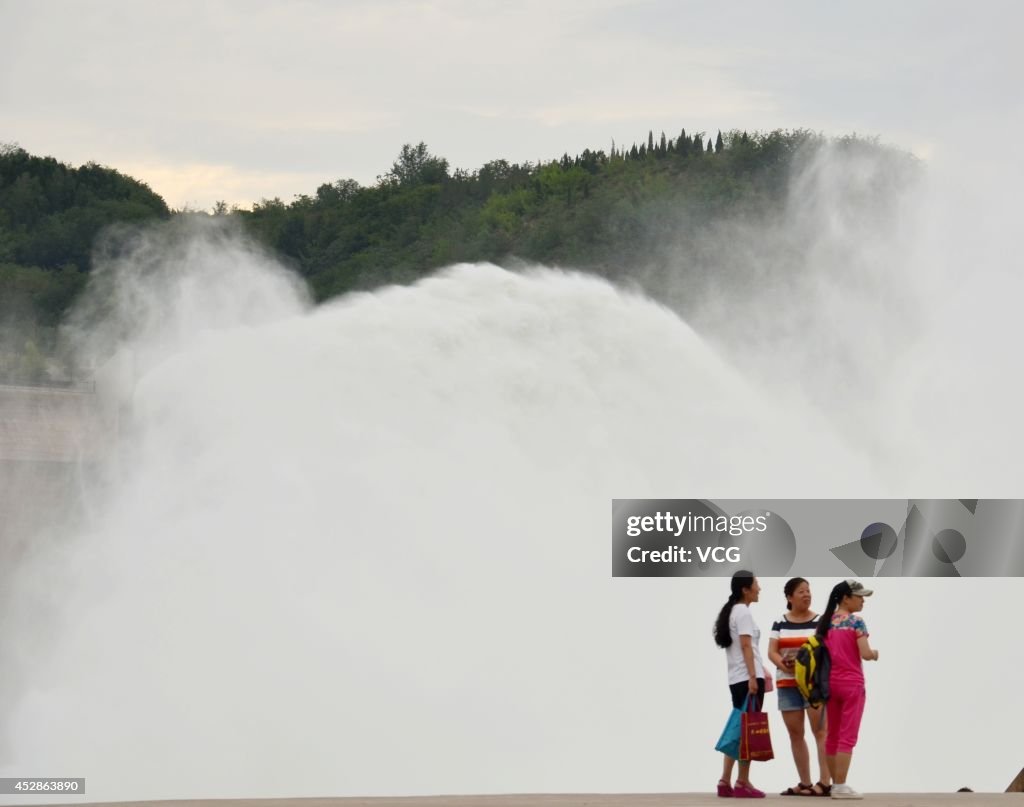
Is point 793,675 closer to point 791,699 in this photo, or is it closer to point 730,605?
point 791,699

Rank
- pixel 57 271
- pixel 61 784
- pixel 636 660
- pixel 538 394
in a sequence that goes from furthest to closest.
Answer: pixel 57 271 → pixel 538 394 → pixel 636 660 → pixel 61 784

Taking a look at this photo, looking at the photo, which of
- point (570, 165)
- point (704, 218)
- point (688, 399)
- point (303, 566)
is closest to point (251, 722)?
point (303, 566)

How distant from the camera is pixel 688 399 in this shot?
1078 inches

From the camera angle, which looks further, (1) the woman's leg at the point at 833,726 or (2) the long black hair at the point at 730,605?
(2) the long black hair at the point at 730,605

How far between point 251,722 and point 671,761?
214 inches

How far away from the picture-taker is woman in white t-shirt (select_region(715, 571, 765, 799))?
12695 millimetres

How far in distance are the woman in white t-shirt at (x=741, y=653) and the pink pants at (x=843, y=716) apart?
56cm

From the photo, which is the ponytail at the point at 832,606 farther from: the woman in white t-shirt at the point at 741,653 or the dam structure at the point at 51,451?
the dam structure at the point at 51,451

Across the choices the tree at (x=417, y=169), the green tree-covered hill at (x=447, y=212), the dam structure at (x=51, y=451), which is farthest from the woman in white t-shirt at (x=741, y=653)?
the tree at (x=417, y=169)

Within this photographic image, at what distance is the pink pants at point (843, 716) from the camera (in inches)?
500

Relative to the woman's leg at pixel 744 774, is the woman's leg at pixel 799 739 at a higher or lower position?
higher

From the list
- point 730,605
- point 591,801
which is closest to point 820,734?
point 730,605

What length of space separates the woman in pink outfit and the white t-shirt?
507 millimetres

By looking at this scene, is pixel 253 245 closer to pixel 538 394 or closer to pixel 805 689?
pixel 538 394
